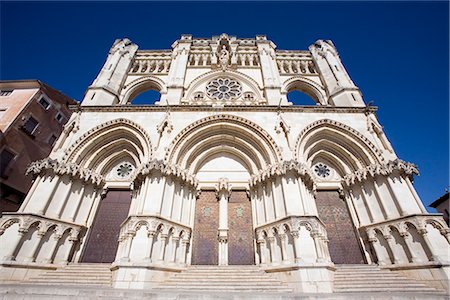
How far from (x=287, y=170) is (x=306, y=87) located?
1041 cm

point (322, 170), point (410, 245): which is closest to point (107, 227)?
point (322, 170)

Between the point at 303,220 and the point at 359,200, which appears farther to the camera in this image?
the point at 359,200

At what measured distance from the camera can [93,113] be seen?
37.6 feet

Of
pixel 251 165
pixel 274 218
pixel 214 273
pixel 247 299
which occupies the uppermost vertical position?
pixel 251 165

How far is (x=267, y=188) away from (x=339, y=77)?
35.7 ft

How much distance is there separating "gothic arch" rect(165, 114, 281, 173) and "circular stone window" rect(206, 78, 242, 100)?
4.50 m

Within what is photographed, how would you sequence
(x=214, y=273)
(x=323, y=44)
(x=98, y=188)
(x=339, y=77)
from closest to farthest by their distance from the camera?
(x=214, y=273)
(x=98, y=188)
(x=339, y=77)
(x=323, y=44)

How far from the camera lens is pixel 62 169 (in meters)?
9.02

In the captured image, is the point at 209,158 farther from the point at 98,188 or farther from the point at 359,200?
the point at 359,200

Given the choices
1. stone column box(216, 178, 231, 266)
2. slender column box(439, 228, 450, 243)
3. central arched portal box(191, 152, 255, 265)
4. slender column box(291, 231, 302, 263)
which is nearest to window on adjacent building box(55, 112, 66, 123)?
central arched portal box(191, 152, 255, 265)

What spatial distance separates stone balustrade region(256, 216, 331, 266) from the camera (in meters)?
7.04

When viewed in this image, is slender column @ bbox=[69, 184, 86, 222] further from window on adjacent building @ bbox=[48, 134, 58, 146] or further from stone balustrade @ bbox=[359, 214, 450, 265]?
stone balustrade @ bbox=[359, 214, 450, 265]

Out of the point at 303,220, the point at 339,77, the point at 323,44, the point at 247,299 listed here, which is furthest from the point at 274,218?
the point at 323,44

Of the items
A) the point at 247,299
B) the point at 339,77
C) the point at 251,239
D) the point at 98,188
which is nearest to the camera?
the point at 247,299
